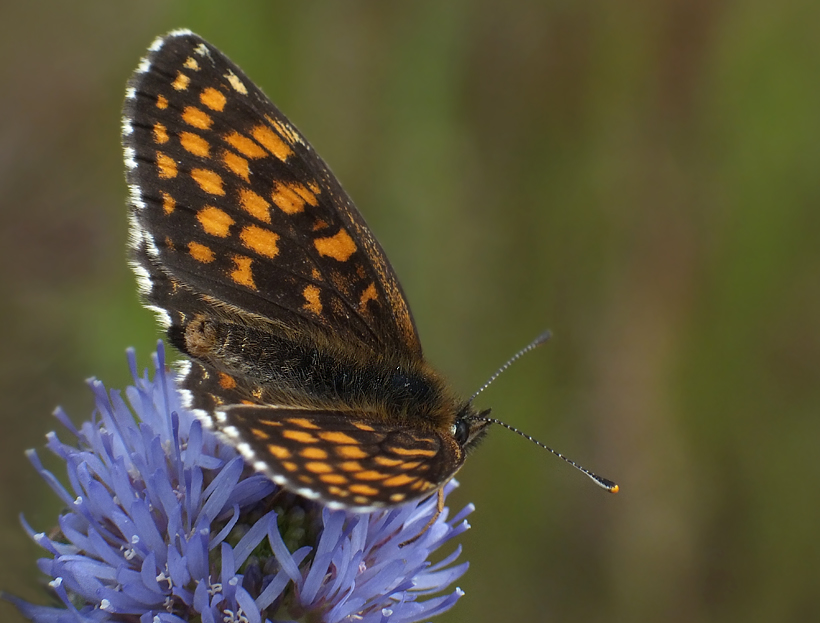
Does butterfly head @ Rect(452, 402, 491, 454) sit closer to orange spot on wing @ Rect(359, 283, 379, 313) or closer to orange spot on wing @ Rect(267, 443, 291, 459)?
orange spot on wing @ Rect(359, 283, 379, 313)

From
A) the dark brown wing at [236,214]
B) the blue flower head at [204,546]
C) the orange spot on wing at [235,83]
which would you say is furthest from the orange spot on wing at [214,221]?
the blue flower head at [204,546]

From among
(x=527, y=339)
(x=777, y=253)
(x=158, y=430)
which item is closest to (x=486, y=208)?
(x=527, y=339)

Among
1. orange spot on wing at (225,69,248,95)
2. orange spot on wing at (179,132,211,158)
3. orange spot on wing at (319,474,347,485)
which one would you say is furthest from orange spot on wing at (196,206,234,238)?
orange spot on wing at (319,474,347,485)

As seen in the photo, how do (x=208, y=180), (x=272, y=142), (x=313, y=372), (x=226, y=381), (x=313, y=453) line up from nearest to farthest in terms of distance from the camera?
(x=313, y=453)
(x=226, y=381)
(x=313, y=372)
(x=208, y=180)
(x=272, y=142)

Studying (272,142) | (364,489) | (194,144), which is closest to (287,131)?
(272,142)

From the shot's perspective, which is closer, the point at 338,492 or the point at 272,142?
the point at 338,492

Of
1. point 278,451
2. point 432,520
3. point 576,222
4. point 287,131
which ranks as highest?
point 576,222

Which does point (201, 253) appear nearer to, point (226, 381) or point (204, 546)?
point (226, 381)
